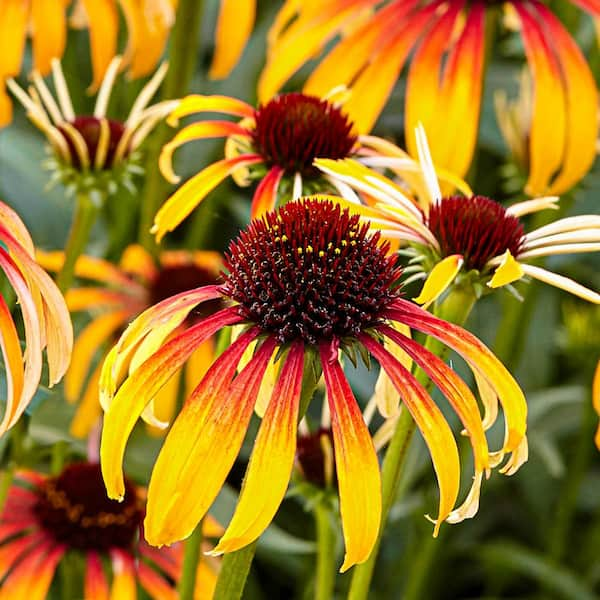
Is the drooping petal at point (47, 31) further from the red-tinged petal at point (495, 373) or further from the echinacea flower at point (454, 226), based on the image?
the red-tinged petal at point (495, 373)

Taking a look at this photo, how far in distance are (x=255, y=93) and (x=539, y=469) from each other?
0.54 meters

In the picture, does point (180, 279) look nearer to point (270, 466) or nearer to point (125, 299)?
point (125, 299)

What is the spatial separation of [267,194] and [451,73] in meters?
0.28

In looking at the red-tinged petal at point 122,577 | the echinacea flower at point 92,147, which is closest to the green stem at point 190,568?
the red-tinged petal at point 122,577

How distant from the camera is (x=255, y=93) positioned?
→ 1290 mm

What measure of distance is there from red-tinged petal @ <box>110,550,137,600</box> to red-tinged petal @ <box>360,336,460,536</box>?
0.33m

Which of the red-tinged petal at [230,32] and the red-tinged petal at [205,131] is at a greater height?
the red-tinged petal at [230,32]

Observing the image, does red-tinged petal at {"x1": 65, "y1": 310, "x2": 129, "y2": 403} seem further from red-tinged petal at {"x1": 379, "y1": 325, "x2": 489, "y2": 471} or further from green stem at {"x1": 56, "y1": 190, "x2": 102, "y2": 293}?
red-tinged petal at {"x1": 379, "y1": 325, "x2": 489, "y2": 471}

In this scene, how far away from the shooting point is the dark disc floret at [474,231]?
54 centimetres

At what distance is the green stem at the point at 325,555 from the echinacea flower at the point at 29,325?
0.20 metres

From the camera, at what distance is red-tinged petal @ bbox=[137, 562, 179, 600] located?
752 millimetres

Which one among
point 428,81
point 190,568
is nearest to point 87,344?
point 428,81

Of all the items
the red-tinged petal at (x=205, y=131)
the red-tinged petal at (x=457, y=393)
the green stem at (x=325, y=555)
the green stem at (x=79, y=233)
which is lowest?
the green stem at (x=325, y=555)

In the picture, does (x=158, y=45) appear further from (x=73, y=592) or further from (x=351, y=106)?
(x=73, y=592)
